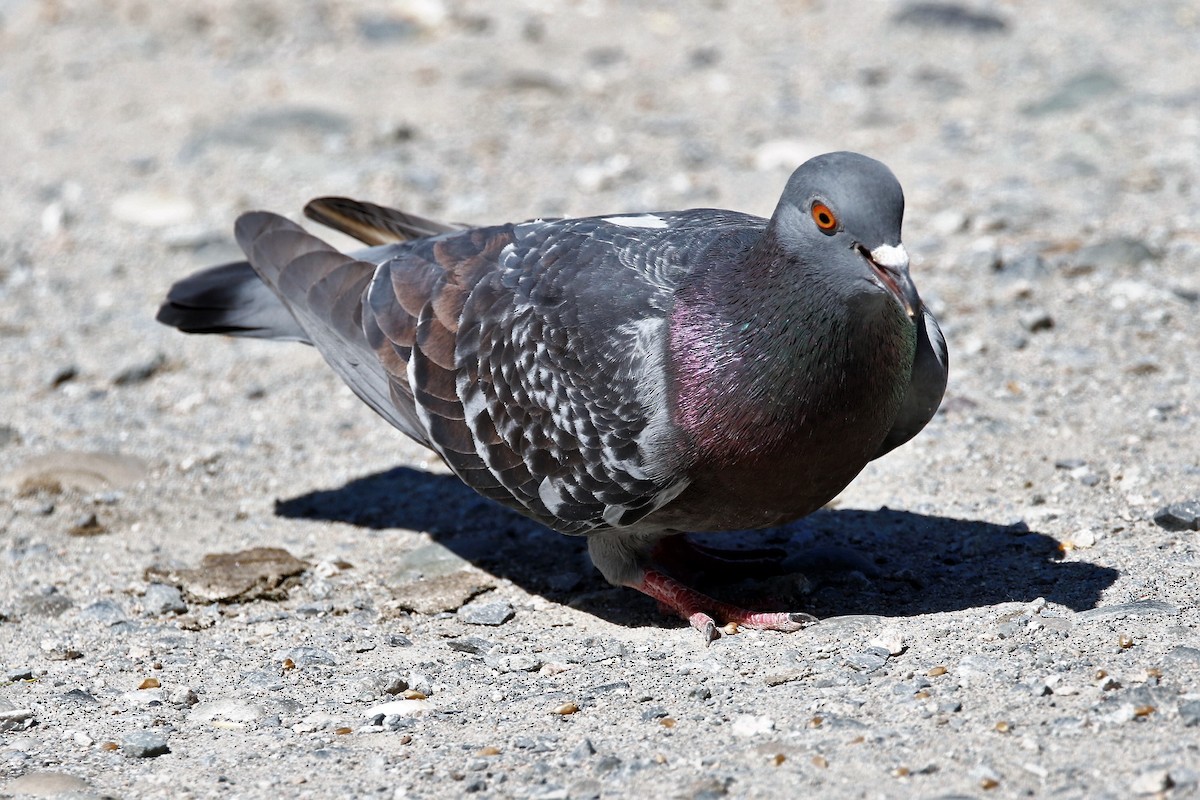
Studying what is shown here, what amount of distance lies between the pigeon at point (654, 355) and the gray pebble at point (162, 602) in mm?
1064

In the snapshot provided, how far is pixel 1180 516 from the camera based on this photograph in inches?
202

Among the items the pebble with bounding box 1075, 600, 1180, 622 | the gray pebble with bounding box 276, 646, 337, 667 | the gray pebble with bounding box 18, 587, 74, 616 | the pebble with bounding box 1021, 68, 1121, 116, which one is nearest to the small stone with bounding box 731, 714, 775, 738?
the pebble with bounding box 1075, 600, 1180, 622

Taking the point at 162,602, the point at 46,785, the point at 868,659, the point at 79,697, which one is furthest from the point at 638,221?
the point at 46,785

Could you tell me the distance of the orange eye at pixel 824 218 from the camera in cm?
416

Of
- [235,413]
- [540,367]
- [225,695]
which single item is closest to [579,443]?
[540,367]

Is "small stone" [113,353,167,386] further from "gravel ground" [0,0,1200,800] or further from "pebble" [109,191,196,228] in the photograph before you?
"pebble" [109,191,196,228]

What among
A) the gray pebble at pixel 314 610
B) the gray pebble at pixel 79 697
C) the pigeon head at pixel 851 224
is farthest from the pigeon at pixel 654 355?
Result: the gray pebble at pixel 79 697

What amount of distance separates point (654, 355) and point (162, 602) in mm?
2195

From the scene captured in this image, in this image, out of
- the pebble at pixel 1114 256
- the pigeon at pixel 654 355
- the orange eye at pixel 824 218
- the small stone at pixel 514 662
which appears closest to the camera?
the orange eye at pixel 824 218

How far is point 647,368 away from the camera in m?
4.64

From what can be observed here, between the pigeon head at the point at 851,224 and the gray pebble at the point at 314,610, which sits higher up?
the pigeon head at the point at 851,224

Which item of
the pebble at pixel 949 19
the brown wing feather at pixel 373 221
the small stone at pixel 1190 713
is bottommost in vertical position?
the small stone at pixel 1190 713

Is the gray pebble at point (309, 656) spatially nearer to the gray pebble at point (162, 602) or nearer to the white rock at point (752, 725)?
the gray pebble at point (162, 602)

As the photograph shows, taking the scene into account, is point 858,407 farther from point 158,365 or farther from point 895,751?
point 158,365
